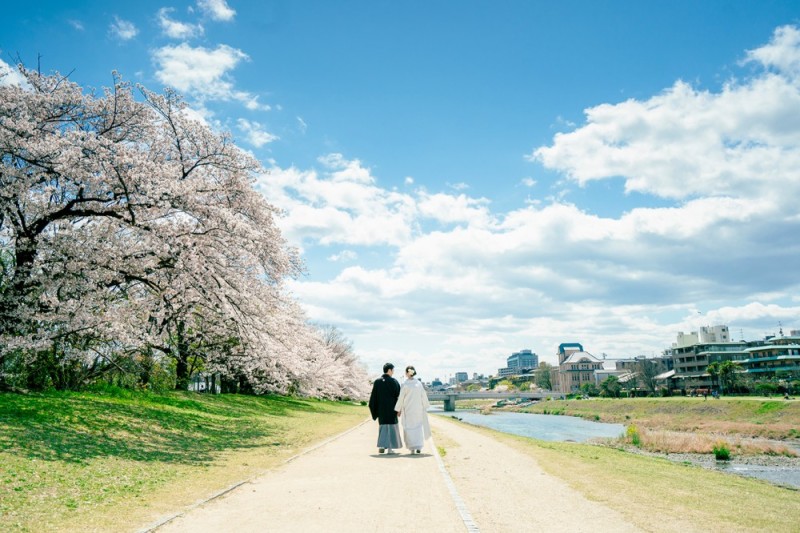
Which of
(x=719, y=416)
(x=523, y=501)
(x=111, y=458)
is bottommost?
(x=719, y=416)

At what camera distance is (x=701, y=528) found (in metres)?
7.50

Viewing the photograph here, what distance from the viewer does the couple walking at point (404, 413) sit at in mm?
13570

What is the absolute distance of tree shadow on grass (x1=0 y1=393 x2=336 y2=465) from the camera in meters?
11.4

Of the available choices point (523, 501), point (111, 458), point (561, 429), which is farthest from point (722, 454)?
point (111, 458)

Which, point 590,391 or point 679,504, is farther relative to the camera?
point 590,391

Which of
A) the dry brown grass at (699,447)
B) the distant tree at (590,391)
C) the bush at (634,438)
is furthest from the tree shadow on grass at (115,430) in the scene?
the distant tree at (590,391)

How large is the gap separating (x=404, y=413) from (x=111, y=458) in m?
6.95

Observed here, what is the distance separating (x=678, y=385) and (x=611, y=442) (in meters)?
96.7

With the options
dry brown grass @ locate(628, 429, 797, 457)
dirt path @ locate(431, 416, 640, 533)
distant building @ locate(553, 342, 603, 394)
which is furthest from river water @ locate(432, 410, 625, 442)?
distant building @ locate(553, 342, 603, 394)

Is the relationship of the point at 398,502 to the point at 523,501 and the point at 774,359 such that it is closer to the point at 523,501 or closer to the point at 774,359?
the point at 523,501

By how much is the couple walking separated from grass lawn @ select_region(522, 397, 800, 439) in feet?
129

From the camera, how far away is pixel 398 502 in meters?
7.82

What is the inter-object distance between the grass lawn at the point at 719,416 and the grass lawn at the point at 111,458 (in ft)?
132

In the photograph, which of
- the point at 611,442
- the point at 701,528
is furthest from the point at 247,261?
the point at 611,442
